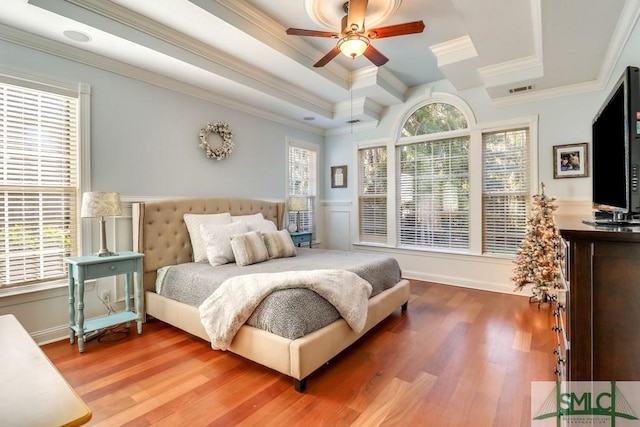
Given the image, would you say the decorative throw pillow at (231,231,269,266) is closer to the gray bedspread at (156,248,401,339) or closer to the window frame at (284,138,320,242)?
the gray bedspread at (156,248,401,339)

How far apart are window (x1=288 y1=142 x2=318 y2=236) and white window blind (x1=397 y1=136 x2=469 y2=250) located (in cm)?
155

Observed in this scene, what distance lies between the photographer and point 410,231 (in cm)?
499

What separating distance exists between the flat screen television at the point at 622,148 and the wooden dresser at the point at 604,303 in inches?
11.9

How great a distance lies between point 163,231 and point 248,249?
977mm

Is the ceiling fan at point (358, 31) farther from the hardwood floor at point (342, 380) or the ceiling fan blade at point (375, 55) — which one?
the hardwood floor at point (342, 380)

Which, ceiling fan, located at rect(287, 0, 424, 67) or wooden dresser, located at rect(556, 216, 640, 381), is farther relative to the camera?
ceiling fan, located at rect(287, 0, 424, 67)

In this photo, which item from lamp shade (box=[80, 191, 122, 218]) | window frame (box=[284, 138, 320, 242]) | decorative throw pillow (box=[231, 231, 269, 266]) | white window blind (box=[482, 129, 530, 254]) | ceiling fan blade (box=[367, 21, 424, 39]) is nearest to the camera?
ceiling fan blade (box=[367, 21, 424, 39])

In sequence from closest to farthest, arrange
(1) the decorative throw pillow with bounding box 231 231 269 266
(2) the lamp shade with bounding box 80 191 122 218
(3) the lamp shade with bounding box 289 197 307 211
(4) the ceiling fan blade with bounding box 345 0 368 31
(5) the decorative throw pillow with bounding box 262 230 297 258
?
1. (4) the ceiling fan blade with bounding box 345 0 368 31
2. (2) the lamp shade with bounding box 80 191 122 218
3. (1) the decorative throw pillow with bounding box 231 231 269 266
4. (5) the decorative throw pillow with bounding box 262 230 297 258
5. (3) the lamp shade with bounding box 289 197 307 211

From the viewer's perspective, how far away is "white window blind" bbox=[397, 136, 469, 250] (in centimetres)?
448

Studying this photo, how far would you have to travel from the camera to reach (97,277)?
2.59m

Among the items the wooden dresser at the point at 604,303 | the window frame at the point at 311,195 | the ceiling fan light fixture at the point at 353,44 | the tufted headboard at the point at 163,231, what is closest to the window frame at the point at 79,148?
the tufted headboard at the point at 163,231

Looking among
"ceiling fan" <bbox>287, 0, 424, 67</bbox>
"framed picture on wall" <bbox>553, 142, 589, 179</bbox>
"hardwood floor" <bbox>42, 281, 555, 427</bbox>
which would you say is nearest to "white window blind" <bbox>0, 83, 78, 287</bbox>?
"hardwood floor" <bbox>42, 281, 555, 427</bbox>

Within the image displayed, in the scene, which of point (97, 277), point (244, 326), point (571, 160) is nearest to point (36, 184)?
point (97, 277)

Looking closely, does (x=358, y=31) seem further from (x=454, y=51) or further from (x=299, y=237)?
(x=299, y=237)
